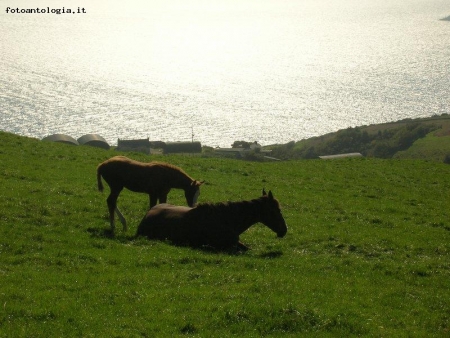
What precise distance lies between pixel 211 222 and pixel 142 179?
3239 millimetres

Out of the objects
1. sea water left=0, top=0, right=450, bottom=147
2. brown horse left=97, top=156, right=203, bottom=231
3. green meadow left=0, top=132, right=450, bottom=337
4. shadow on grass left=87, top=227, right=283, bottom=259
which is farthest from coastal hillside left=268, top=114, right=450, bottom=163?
shadow on grass left=87, top=227, right=283, bottom=259

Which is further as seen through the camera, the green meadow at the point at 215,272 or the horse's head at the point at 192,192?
the horse's head at the point at 192,192

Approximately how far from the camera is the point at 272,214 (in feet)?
56.3

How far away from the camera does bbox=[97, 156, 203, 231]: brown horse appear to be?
18344mm

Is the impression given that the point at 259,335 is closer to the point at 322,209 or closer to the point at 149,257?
the point at 149,257

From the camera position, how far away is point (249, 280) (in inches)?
506

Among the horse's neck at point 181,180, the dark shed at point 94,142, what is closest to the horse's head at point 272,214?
the horse's neck at point 181,180

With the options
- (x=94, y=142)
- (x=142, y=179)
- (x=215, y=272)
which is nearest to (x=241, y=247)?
(x=215, y=272)

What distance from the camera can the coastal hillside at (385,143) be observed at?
318 feet

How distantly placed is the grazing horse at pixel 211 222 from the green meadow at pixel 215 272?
1.80 ft

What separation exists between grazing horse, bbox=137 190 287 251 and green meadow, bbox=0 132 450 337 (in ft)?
1.80

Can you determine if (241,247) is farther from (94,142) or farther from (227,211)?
(94,142)

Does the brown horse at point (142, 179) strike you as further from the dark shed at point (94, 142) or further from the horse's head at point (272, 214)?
the dark shed at point (94, 142)

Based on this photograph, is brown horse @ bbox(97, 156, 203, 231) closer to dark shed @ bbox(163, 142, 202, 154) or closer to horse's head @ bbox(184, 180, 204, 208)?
horse's head @ bbox(184, 180, 204, 208)
